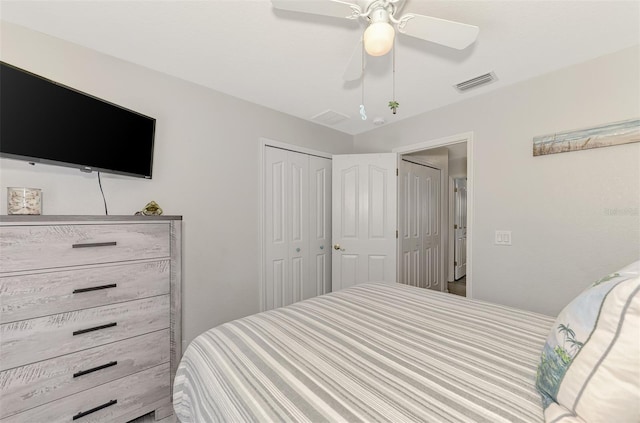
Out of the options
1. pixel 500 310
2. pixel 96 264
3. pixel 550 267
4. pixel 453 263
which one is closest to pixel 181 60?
pixel 96 264

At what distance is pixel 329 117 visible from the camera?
114 inches

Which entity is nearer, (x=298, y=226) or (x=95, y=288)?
(x=95, y=288)

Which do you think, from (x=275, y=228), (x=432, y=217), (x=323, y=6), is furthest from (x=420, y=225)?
(x=323, y=6)

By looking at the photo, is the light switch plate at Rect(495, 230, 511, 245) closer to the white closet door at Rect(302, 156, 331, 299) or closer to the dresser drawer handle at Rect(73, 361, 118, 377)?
the white closet door at Rect(302, 156, 331, 299)

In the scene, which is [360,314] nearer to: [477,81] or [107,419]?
[107,419]

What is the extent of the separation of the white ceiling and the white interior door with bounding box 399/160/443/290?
1.43 metres

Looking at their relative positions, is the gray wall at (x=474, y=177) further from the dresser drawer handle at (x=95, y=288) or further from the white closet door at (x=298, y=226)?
the dresser drawer handle at (x=95, y=288)

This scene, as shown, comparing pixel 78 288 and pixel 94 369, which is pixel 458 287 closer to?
pixel 94 369

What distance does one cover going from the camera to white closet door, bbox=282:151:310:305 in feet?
9.47

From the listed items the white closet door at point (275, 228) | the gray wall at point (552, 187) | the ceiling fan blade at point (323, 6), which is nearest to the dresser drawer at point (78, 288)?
the white closet door at point (275, 228)

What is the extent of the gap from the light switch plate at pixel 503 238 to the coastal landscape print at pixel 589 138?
0.69 metres

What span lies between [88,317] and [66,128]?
1.06 meters

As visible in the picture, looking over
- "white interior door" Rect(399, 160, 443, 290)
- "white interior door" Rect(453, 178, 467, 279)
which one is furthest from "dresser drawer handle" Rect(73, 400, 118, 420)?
"white interior door" Rect(453, 178, 467, 279)

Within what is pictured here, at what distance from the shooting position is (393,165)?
118 inches
